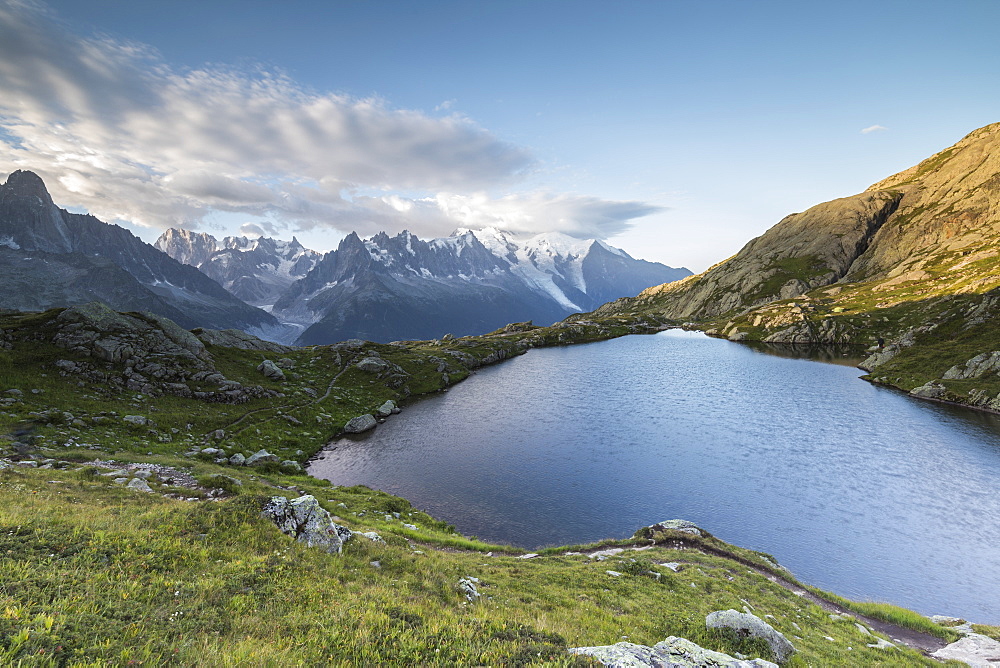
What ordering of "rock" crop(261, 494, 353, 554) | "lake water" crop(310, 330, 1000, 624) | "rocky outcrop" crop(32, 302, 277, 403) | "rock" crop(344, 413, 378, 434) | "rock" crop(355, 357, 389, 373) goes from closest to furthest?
"rock" crop(261, 494, 353, 554)
"lake water" crop(310, 330, 1000, 624)
"rocky outcrop" crop(32, 302, 277, 403)
"rock" crop(344, 413, 378, 434)
"rock" crop(355, 357, 389, 373)

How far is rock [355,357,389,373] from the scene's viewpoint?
4092 inches

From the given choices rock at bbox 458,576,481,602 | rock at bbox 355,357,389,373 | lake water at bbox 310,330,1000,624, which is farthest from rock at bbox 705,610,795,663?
rock at bbox 355,357,389,373

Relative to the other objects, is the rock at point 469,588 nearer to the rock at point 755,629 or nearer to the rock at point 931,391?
the rock at point 755,629

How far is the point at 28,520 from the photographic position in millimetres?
14406

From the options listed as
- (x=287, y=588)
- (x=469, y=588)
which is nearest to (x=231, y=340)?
(x=287, y=588)

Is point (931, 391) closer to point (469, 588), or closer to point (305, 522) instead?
point (469, 588)

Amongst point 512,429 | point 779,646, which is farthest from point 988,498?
point 512,429

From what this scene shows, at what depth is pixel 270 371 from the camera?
83.1 m

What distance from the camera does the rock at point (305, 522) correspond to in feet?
62.6

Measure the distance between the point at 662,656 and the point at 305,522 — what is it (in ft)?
54.7

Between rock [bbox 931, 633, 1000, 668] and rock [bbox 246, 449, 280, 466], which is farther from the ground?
rock [bbox 246, 449, 280, 466]

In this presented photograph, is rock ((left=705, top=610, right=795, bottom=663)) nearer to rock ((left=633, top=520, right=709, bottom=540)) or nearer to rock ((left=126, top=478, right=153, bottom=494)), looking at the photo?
rock ((left=633, top=520, right=709, bottom=540))

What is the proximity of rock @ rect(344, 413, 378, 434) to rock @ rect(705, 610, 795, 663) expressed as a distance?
6568 cm

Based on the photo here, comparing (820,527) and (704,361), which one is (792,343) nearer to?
(704,361)
